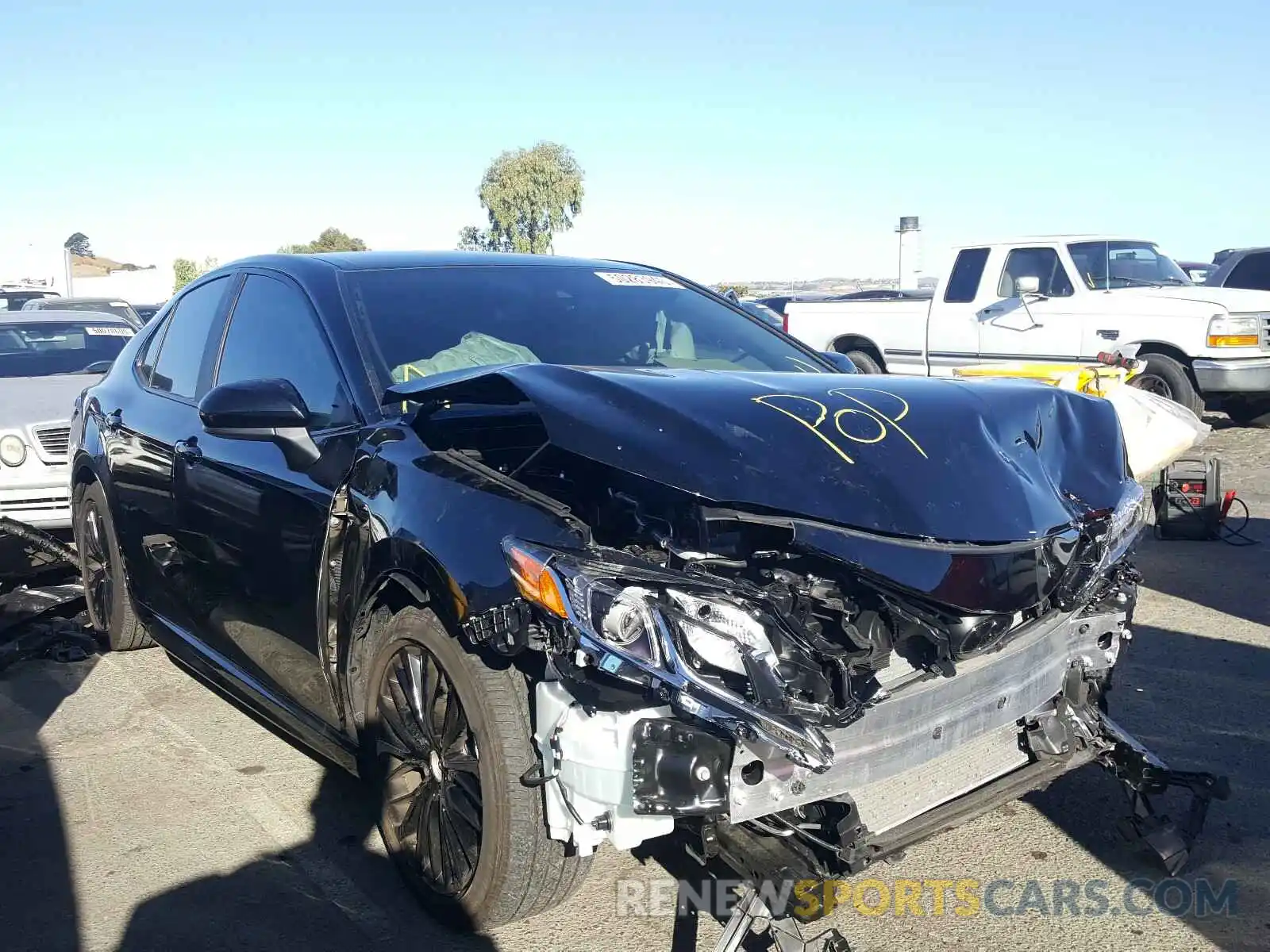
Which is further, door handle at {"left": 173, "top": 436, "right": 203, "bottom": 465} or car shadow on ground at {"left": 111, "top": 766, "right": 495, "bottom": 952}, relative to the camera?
door handle at {"left": 173, "top": 436, "right": 203, "bottom": 465}

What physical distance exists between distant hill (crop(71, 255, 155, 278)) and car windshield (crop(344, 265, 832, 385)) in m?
79.4

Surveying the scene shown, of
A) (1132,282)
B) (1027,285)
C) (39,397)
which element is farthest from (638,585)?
(1132,282)

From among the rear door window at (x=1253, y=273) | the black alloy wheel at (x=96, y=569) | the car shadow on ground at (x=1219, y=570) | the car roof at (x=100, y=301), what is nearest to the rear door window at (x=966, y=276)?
the rear door window at (x=1253, y=273)

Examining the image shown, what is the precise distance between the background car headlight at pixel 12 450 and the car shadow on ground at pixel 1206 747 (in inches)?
256

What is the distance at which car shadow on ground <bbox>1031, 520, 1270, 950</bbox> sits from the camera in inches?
130

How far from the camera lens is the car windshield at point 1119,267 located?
12180 mm

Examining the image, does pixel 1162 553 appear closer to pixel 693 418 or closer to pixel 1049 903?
pixel 1049 903

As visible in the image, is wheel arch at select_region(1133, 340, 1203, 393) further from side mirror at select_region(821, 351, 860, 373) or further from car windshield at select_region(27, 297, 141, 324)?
car windshield at select_region(27, 297, 141, 324)

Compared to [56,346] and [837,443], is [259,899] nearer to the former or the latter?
[837,443]

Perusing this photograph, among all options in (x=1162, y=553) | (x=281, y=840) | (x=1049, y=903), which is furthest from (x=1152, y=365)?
(x=281, y=840)

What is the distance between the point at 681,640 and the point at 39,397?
22.8 feet

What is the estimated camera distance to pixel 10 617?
588 centimetres

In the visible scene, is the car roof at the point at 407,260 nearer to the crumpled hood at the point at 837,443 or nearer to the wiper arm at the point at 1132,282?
the crumpled hood at the point at 837,443

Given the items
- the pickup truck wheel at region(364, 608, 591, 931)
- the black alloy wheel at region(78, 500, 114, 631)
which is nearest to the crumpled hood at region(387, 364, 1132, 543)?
the pickup truck wheel at region(364, 608, 591, 931)
